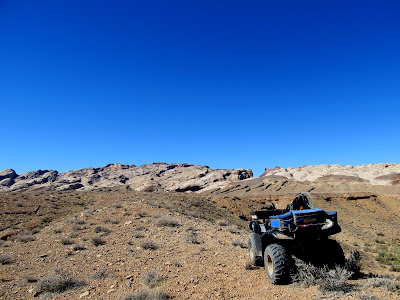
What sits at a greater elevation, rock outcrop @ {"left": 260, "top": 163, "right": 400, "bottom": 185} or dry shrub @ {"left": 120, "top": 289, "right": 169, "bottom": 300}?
Answer: rock outcrop @ {"left": 260, "top": 163, "right": 400, "bottom": 185}

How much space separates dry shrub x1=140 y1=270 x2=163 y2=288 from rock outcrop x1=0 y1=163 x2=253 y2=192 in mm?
82224

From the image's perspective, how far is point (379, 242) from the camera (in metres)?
21.9

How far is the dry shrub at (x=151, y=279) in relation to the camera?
20.8ft

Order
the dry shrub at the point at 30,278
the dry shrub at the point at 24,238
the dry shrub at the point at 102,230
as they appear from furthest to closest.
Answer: the dry shrub at the point at 102,230 < the dry shrub at the point at 24,238 < the dry shrub at the point at 30,278

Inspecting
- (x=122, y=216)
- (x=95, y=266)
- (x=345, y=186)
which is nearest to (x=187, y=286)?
(x=95, y=266)

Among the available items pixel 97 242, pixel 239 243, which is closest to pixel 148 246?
pixel 97 242

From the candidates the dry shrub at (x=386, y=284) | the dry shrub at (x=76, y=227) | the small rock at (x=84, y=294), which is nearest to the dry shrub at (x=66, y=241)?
the dry shrub at (x=76, y=227)

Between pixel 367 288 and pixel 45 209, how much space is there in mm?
22134

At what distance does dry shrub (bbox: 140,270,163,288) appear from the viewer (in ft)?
20.8

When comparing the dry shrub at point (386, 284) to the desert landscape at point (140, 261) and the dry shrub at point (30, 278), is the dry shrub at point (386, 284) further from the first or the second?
the dry shrub at point (30, 278)

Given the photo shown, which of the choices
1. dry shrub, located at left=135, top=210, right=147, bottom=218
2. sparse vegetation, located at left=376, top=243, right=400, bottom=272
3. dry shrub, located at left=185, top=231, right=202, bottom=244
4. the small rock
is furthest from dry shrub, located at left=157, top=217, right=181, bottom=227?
sparse vegetation, located at left=376, top=243, right=400, bottom=272

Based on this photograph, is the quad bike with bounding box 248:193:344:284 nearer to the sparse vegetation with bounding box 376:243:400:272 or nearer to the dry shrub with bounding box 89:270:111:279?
the dry shrub with bounding box 89:270:111:279

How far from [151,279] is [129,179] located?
128160mm

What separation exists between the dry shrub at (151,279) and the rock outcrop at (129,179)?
82.2m
